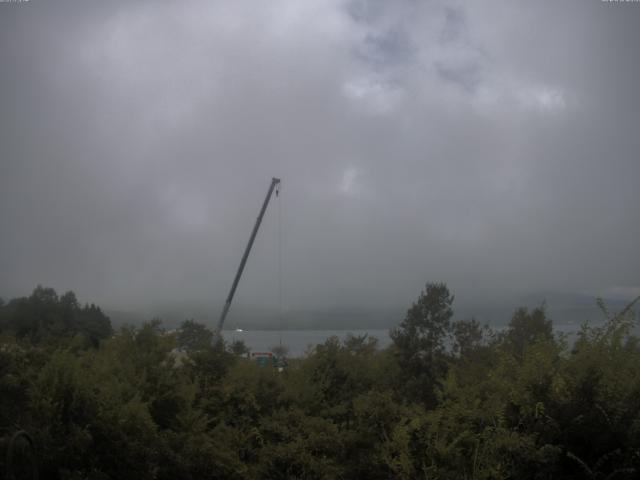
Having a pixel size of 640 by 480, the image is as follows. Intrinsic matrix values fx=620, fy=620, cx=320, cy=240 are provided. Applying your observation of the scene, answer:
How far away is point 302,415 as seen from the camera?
33.4ft

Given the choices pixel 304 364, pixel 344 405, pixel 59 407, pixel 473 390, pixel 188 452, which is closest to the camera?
pixel 59 407

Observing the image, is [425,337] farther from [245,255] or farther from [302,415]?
[245,255]

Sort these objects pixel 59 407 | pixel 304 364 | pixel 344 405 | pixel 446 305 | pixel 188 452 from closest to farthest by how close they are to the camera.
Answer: pixel 59 407
pixel 188 452
pixel 344 405
pixel 304 364
pixel 446 305

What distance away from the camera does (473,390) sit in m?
9.47

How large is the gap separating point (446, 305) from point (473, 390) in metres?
5.41

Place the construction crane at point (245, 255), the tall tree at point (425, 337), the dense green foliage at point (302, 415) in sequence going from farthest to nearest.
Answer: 1. the construction crane at point (245, 255)
2. the tall tree at point (425, 337)
3. the dense green foliage at point (302, 415)

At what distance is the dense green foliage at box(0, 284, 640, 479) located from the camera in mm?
7410

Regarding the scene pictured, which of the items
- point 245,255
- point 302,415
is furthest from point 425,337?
point 245,255

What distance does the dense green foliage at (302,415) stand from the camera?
741 centimetres

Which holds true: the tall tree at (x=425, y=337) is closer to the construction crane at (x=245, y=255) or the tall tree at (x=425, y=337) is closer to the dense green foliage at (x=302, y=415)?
the dense green foliage at (x=302, y=415)

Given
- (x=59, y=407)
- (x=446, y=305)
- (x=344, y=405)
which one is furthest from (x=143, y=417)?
(x=446, y=305)

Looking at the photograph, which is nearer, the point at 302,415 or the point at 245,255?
the point at 302,415

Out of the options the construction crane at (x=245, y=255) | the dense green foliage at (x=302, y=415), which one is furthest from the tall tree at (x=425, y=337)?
the construction crane at (x=245, y=255)

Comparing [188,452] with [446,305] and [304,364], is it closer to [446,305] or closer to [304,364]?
[304,364]
